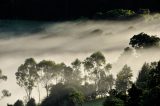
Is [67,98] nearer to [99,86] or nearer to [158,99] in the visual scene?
[99,86]

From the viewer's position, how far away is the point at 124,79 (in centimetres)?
18475

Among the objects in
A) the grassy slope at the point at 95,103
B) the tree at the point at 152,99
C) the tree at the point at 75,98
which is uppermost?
the tree at the point at 75,98

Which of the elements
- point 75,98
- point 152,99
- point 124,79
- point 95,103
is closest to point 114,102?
point 152,99

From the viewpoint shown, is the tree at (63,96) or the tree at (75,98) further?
the tree at (63,96)

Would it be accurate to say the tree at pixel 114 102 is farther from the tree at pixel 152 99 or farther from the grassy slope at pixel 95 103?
the grassy slope at pixel 95 103

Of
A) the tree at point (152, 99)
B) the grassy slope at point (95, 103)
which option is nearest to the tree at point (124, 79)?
the grassy slope at point (95, 103)

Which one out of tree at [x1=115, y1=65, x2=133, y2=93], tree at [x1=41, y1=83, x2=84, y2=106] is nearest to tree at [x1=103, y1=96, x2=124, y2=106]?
tree at [x1=41, y1=83, x2=84, y2=106]

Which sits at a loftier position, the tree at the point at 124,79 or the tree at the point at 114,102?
the tree at the point at 124,79

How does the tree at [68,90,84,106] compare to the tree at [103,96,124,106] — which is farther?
the tree at [68,90,84,106]

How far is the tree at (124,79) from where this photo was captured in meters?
181

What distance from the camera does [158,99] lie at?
122 metres

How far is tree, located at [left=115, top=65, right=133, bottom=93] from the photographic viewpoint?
180625 millimetres

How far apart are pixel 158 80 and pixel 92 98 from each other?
6077 cm

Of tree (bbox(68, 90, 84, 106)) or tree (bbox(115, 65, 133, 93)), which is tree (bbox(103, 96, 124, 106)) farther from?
tree (bbox(115, 65, 133, 93))
